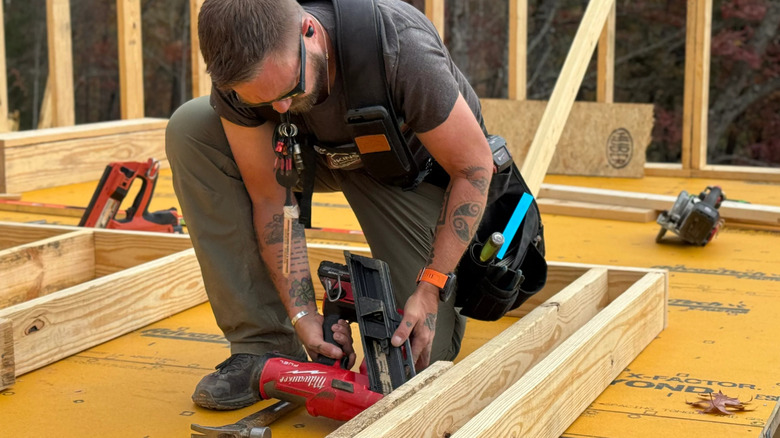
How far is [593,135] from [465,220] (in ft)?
13.1

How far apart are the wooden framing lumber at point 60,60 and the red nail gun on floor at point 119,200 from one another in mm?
2576

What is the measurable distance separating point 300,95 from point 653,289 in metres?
1.33

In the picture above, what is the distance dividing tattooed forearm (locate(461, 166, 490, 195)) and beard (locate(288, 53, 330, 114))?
365 millimetres

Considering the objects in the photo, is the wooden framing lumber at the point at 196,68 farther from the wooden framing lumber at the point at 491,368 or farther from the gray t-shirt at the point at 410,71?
the gray t-shirt at the point at 410,71

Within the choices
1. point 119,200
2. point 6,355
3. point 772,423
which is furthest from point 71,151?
point 772,423

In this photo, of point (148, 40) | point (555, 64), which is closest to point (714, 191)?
point (555, 64)

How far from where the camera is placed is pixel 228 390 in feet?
7.29

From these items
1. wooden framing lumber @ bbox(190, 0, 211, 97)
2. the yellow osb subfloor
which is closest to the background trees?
wooden framing lumber @ bbox(190, 0, 211, 97)

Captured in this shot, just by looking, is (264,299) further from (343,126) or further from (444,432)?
(444,432)

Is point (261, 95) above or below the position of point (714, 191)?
above

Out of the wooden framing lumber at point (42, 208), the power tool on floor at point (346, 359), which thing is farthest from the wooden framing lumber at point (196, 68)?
the power tool on floor at point (346, 359)

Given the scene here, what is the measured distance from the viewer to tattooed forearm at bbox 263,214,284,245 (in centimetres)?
232

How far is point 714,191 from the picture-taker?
394cm

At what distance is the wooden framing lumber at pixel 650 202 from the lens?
4.29 metres
